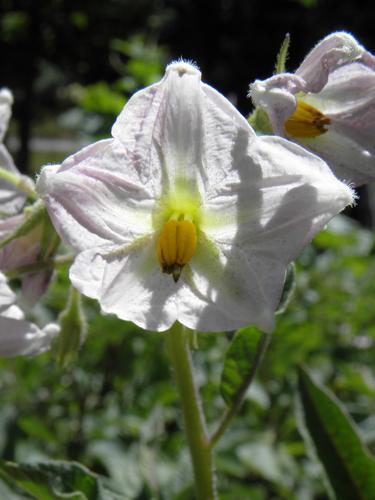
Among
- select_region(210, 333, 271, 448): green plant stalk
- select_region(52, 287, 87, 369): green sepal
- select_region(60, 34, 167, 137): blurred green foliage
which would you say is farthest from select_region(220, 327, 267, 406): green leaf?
select_region(60, 34, 167, 137): blurred green foliage

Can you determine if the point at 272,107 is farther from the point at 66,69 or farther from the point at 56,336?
the point at 66,69

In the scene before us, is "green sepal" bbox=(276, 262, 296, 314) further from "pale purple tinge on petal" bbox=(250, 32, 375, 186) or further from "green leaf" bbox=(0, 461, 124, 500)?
"green leaf" bbox=(0, 461, 124, 500)

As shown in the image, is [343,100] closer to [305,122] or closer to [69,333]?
[305,122]

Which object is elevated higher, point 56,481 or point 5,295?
point 5,295

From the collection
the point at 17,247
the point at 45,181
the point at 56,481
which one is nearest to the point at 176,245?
the point at 45,181

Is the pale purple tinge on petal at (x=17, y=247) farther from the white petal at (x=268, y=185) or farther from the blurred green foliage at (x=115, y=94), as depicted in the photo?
the blurred green foliage at (x=115, y=94)

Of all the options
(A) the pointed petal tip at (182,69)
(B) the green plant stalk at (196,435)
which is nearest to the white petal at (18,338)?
(B) the green plant stalk at (196,435)

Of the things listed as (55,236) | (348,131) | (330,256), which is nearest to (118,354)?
(330,256)
